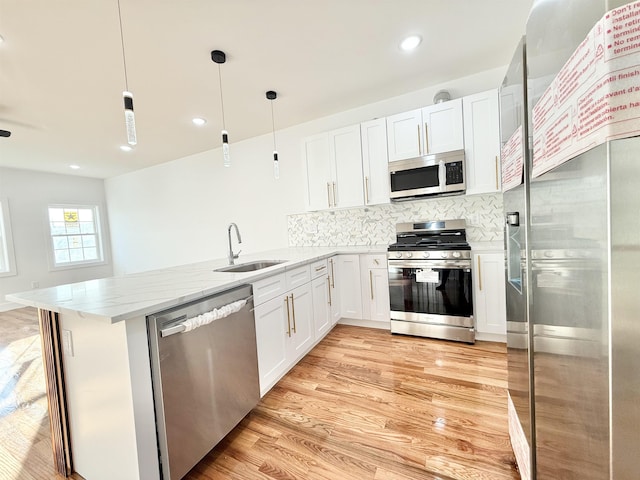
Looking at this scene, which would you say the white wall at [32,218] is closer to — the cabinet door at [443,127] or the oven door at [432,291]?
the oven door at [432,291]

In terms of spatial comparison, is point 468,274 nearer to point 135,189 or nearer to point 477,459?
point 477,459

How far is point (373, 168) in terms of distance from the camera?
9.88 feet

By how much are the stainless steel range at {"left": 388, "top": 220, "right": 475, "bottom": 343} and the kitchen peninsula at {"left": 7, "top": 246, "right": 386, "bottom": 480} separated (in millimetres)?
1831

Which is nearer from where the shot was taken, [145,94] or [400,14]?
[400,14]

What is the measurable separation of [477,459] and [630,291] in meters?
1.37

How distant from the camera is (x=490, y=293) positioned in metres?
2.44

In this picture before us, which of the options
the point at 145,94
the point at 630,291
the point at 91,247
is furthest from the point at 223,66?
the point at 91,247

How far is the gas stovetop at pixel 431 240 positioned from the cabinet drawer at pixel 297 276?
0.92 m

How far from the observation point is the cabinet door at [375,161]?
2936 mm

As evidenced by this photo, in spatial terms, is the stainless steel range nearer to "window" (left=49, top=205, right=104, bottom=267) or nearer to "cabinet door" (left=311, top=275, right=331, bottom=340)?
"cabinet door" (left=311, top=275, right=331, bottom=340)

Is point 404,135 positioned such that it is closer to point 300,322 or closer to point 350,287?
point 350,287

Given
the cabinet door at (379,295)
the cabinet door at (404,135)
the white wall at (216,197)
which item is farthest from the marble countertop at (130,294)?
the white wall at (216,197)

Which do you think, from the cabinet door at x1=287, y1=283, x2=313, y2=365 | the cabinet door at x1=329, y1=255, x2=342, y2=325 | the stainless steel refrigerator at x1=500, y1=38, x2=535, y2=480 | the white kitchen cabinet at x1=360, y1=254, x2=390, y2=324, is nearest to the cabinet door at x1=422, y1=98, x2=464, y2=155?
the white kitchen cabinet at x1=360, y1=254, x2=390, y2=324

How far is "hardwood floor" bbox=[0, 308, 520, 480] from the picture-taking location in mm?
1324
